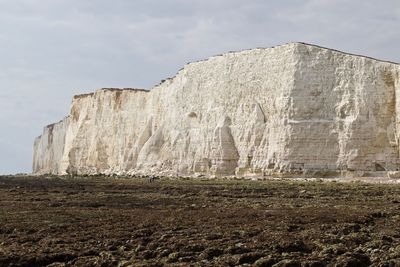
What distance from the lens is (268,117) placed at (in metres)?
40.8

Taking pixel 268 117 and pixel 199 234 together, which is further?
pixel 268 117

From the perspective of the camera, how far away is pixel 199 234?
9656mm

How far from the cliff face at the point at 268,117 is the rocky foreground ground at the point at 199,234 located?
20.6 meters

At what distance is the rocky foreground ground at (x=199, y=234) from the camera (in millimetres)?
7653

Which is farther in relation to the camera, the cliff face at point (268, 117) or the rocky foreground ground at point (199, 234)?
the cliff face at point (268, 117)

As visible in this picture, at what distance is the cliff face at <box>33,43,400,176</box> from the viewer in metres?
35.7

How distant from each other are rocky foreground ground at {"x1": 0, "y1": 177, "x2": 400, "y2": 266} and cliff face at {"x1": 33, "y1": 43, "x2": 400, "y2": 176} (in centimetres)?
2065

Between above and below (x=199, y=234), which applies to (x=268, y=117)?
above

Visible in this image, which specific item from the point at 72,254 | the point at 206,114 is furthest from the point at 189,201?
the point at 206,114

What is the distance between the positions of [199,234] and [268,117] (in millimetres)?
31636

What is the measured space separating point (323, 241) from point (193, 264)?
2600mm

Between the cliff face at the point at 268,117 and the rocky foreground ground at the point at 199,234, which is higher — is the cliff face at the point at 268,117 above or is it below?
above

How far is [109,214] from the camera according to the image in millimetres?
13055

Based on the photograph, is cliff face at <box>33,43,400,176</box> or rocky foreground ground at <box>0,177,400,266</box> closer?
rocky foreground ground at <box>0,177,400,266</box>
